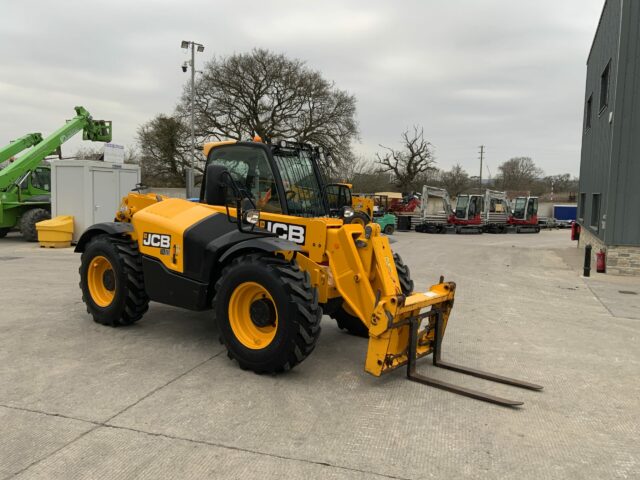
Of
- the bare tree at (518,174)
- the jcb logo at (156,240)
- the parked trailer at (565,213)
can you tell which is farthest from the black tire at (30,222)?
the bare tree at (518,174)

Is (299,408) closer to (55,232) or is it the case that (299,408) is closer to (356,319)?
(356,319)

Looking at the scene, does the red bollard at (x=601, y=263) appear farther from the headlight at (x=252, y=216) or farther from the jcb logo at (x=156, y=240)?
the jcb logo at (x=156, y=240)

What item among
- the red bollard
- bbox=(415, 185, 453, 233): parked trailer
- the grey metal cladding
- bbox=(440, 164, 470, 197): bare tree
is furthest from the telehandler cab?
bbox=(440, 164, 470, 197): bare tree

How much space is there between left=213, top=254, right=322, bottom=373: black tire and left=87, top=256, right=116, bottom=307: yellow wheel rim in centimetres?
214

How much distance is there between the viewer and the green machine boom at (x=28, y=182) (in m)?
16.2

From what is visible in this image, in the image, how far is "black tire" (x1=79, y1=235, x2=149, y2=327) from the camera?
5957mm

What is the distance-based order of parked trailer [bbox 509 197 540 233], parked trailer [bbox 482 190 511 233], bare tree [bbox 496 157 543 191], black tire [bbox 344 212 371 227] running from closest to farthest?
black tire [bbox 344 212 371 227], parked trailer [bbox 482 190 511 233], parked trailer [bbox 509 197 540 233], bare tree [bbox 496 157 543 191]

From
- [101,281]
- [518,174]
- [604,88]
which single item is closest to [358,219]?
[101,281]

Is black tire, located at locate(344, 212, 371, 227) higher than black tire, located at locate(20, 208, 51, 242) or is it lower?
higher

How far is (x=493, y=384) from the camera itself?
482cm

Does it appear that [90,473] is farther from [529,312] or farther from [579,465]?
[529,312]

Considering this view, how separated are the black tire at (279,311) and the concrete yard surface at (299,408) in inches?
7.9

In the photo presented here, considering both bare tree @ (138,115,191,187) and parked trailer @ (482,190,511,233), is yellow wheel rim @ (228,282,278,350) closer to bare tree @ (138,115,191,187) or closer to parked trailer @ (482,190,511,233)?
parked trailer @ (482,190,511,233)

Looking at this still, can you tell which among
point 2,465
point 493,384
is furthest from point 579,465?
point 2,465
